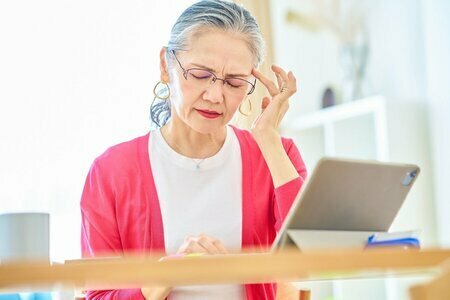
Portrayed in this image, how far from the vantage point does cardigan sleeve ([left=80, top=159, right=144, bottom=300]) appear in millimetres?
1781

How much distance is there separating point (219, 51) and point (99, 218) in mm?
477

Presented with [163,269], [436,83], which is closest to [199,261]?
[163,269]

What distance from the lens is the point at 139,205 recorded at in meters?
1.85

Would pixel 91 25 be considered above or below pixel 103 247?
above

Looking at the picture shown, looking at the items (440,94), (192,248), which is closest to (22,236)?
(192,248)

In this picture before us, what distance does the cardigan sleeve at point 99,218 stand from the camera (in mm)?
1781

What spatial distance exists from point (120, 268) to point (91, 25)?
9.29ft

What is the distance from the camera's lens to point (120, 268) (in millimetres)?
906

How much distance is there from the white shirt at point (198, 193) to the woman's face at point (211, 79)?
0.11 m

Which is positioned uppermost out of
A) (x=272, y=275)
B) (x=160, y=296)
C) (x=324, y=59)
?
(x=324, y=59)

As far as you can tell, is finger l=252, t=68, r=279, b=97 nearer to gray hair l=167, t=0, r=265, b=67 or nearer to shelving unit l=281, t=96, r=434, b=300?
gray hair l=167, t=0, r=265, b=67

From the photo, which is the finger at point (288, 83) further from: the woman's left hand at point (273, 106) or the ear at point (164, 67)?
the ear at point (164, 67)

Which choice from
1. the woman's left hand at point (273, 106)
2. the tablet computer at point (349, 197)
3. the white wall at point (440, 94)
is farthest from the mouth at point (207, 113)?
the white wall at point (440, 94)

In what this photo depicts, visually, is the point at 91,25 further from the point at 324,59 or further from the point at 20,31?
the point at 324,59
